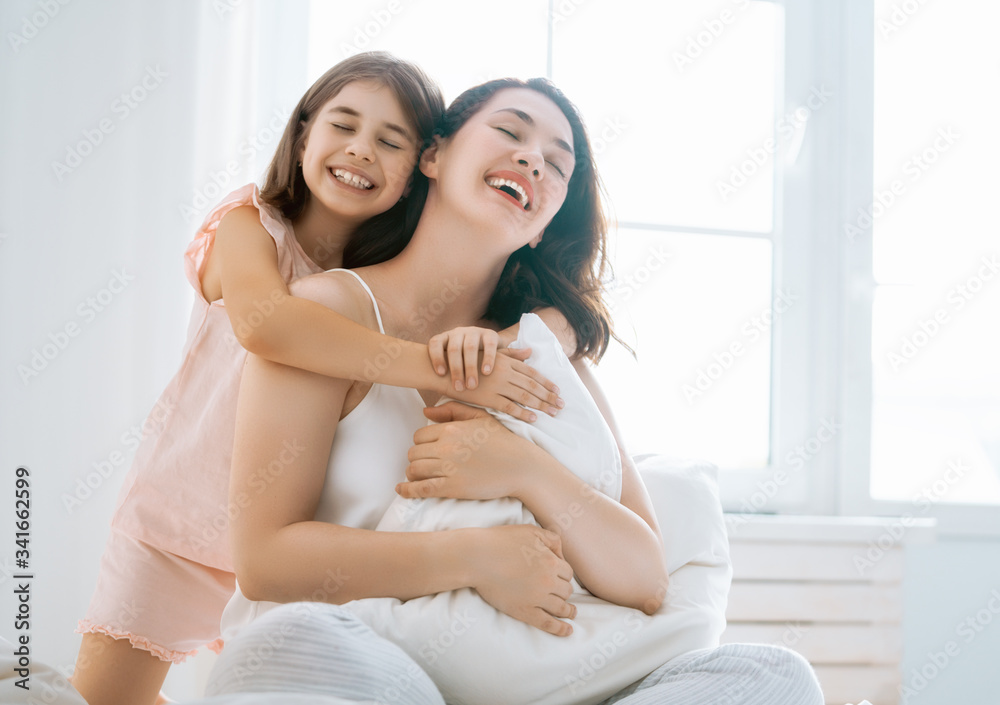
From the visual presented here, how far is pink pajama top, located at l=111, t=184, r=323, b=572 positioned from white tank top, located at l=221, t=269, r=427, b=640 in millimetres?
244

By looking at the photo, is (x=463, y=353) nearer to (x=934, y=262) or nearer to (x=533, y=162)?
(x=533, y=162)

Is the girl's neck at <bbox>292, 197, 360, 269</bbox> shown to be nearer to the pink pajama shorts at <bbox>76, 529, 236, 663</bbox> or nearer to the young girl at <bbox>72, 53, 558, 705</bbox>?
the young girl at <bbox>72, 53, 558, 705</bbox>

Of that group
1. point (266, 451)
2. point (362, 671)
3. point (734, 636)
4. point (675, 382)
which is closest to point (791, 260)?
point (675, 382)

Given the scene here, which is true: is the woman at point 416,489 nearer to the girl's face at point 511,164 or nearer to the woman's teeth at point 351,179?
the girl's face at point 511,164

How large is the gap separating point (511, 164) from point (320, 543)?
2.03 feet

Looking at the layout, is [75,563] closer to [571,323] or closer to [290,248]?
[290,248]

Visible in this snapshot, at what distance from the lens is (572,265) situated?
1.35m

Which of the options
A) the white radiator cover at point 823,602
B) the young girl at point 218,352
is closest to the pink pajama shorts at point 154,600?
the young girl at point 218,352

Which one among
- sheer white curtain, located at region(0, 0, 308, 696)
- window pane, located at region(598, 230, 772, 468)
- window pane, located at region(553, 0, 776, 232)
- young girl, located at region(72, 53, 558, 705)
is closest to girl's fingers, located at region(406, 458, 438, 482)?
young girl, located at region(72, 53, 558, 705)

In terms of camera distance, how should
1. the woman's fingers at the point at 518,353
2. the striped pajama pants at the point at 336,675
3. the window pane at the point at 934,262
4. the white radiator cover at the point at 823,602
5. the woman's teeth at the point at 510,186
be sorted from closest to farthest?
the striped pajama pants at the point at 336,675, the woman's fingers at the point at 518,353, the woman's teeth at the point at 510,186, the white radiator cover at the point at 823,602, the window pane at the point at 934,262

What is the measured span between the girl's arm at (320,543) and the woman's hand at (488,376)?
0.15 meters

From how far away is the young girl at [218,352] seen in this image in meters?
1.21

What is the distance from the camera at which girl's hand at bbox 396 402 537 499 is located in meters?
0.93

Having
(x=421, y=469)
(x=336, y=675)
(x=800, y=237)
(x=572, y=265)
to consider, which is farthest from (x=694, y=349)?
(x=336, y=675)
